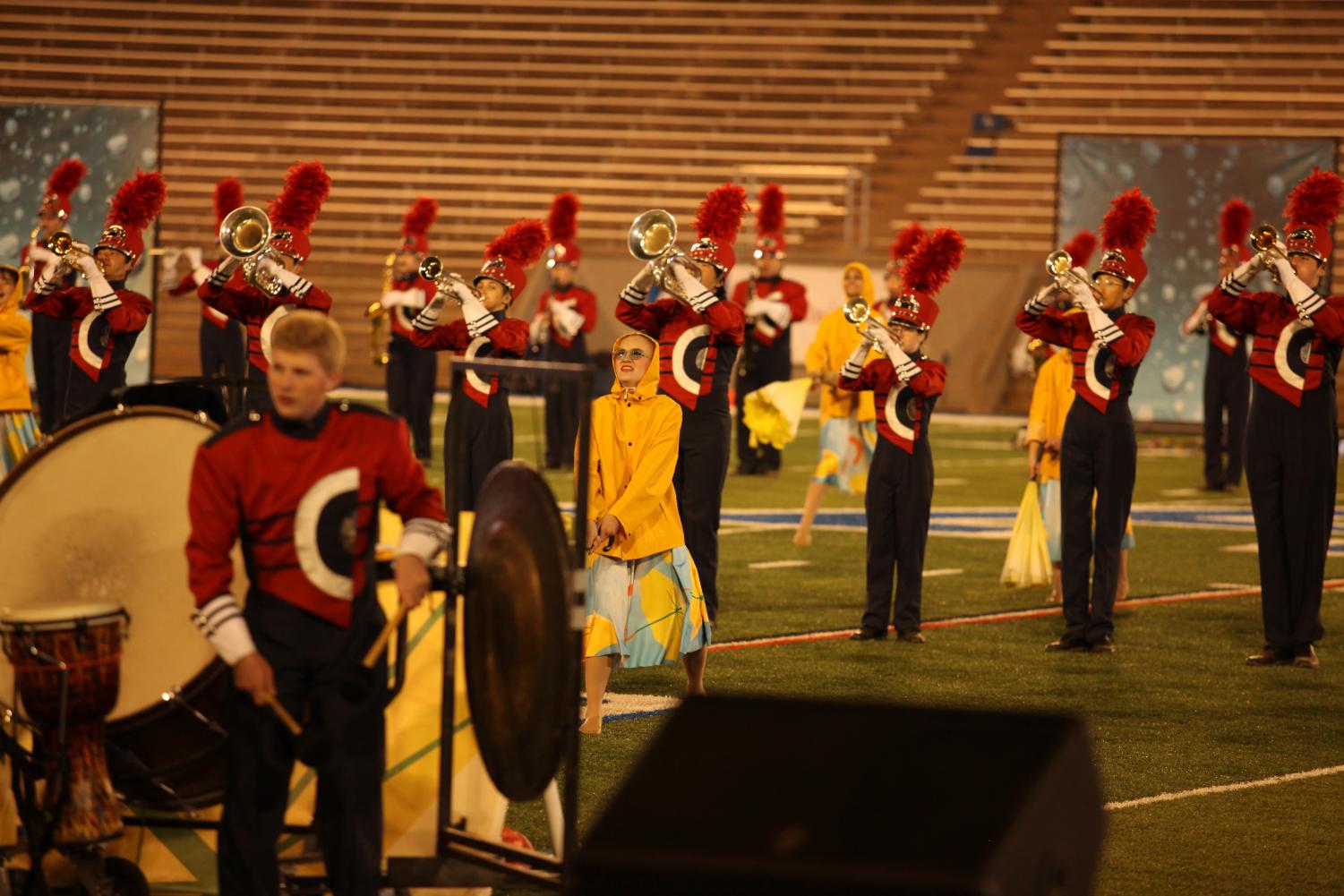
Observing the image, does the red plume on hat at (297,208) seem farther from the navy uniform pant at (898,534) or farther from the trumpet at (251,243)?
the navy uniform pant at (898,534)

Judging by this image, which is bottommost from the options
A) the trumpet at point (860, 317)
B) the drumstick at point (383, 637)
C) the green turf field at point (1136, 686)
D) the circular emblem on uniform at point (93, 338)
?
the green turf field at point (1136, 686)

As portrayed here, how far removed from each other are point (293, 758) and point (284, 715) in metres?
0.17

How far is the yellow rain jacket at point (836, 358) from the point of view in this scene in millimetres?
11945

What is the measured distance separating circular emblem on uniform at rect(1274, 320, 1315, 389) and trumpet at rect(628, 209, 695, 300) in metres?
2.63

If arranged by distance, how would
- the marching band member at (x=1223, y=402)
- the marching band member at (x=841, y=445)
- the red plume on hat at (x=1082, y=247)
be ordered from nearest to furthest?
the marching band member at (x=841, y=445)
the red plume on hat at (x=1082, y=247)
the marching band member at (x=1223, y=402)

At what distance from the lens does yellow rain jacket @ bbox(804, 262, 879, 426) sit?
11.9 m

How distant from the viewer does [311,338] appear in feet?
13.0

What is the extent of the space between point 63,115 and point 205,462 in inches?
534

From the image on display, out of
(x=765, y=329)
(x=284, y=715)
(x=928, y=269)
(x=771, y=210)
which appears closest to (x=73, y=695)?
(x=284, y=715)

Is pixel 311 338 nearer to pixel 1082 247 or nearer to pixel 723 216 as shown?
pixel 723 216

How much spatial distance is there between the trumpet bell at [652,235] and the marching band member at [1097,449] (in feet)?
5.63

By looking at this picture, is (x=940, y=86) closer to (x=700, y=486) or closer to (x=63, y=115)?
(x=63, y=115)

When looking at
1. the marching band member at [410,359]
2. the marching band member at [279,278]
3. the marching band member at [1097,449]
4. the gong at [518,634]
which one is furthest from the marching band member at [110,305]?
the gong at [518,634]

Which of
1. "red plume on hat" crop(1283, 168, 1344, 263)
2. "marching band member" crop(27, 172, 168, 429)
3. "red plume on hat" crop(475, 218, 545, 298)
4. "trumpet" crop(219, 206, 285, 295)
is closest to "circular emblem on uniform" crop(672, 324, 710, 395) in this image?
"red plume on hat" crop(475, 218, 545, 298)
